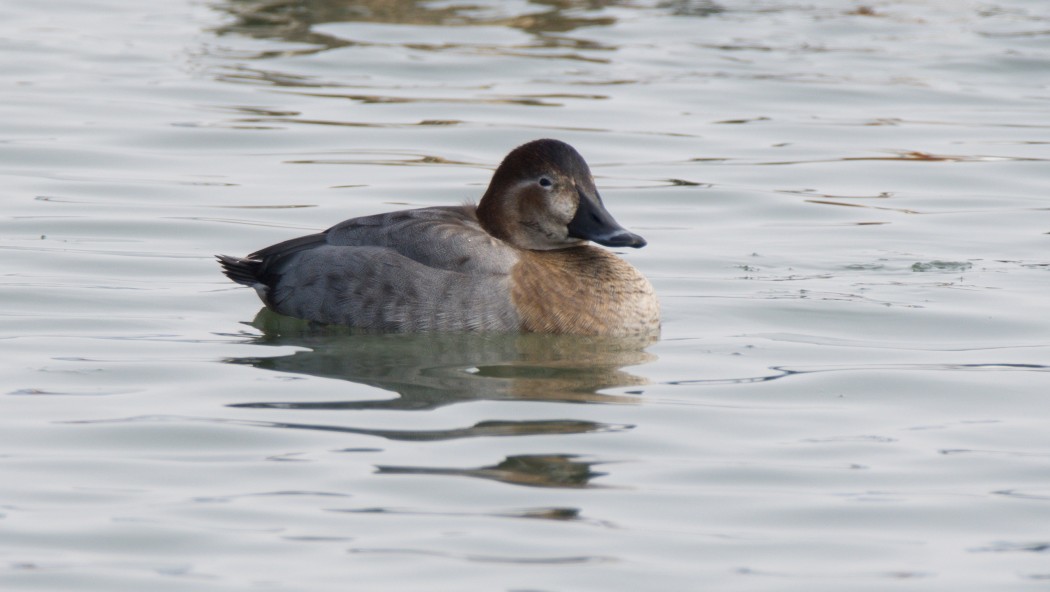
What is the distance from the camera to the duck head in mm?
8016

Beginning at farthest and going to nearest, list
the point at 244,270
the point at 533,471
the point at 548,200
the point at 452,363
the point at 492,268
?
the point at 244,270 < the point at 548,200 < the point at 492,268 < the point at 452,363 < the point at 533,471

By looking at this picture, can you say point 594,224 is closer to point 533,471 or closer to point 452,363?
point 452,363

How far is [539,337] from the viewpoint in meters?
7.88

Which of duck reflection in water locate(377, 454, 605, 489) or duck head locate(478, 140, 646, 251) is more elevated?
duck head locate(478, 140, 646, 251)

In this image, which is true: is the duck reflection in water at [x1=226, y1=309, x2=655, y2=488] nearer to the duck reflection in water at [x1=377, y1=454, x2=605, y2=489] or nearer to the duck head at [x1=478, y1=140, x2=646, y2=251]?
the duck reflection in water at [x1=377, y1=454, x2=605, y2=489]

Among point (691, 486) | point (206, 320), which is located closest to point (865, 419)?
point (691, 486)

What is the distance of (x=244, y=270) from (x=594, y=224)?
1.73m

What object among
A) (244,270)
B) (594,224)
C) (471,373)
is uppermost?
(594,224)

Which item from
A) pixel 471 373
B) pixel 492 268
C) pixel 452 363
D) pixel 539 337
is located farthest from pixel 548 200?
pixel 471 373

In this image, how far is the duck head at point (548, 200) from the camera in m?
8.02

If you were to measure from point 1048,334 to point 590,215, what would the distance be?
86.8 inches

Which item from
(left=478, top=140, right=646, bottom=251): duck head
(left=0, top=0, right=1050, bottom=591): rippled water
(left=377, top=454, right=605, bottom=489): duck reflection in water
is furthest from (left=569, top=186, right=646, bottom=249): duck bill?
(left=377, top=454, right=605, bottom=489): duck reflection in water

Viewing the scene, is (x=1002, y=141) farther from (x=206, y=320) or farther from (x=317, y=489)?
(x=317, y=489)

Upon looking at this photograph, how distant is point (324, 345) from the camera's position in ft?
25.5
